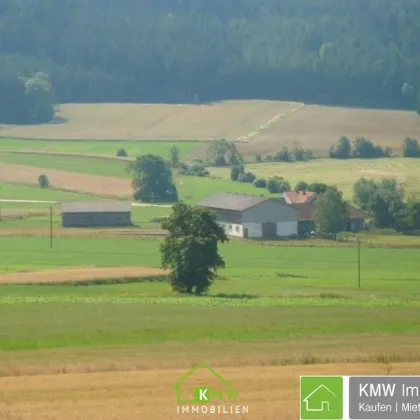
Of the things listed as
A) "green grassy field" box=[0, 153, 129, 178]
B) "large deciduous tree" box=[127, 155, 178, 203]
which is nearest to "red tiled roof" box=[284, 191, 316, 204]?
"large deciduous tree" box=[127, 155, 178, 203]

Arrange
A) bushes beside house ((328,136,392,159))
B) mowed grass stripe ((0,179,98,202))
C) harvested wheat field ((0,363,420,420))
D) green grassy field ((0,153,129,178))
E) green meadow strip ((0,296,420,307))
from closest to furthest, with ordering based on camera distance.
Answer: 1. harvested wheat field ((0,363,420,420))
2. green meadow strip ((0,296,420,307))
3. mowed grass stripe ((0,179,98,202))
4. green grassy field ((0,153,129,178))
5. bushes beside house ((328,136,392,159))

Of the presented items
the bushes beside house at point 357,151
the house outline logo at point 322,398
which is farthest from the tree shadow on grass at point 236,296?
the bushes beside house at point 357,151

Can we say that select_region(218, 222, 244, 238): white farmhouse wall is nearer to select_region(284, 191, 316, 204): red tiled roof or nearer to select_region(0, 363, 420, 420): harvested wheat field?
select_region(284, 191, 316, 204): red tiled roof

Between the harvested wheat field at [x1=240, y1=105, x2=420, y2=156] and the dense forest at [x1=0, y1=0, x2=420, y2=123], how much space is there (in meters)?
12.3

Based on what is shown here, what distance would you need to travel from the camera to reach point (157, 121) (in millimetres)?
105375

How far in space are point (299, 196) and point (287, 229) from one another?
25.8 feet

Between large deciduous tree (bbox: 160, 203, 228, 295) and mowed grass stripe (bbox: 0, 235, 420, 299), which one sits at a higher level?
large deciduous tree (bbox: 160, 203, 228, 295)

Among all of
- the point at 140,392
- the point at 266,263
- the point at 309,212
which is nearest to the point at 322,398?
the point at 140,392

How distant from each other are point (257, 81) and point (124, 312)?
100895 mm

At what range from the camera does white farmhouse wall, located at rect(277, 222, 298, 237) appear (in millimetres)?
57094

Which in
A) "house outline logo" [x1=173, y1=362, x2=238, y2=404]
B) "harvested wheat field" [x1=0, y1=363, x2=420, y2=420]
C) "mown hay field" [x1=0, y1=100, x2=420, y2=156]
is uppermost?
"mown hay field" [x1=0, y1=100, x2=420, y2=156]

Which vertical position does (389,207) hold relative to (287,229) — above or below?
above

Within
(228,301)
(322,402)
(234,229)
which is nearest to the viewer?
(322,402)

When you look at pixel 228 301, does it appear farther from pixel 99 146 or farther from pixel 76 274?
pixel 99 146
